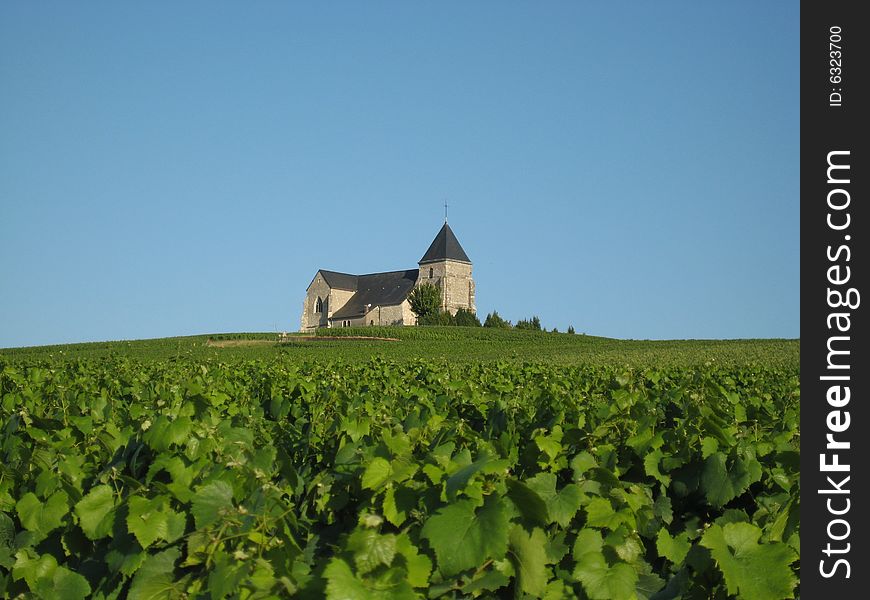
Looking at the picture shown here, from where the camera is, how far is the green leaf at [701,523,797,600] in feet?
9.08

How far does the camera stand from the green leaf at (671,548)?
334 centimetres

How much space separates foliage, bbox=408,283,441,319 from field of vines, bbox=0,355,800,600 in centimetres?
8331

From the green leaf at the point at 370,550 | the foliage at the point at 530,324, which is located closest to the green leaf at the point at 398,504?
the green leaf at the point at 370,550

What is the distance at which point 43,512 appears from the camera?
3859 millimetres

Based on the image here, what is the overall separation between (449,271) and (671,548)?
9729 cm

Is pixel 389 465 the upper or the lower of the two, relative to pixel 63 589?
upper

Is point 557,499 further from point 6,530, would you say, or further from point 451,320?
point 451,320

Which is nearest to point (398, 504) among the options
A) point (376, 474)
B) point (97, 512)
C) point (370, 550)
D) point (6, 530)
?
point (376, 474)

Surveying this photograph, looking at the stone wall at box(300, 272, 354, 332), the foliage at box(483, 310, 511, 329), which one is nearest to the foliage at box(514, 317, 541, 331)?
the foliage at box(483, 310, 511, 329)

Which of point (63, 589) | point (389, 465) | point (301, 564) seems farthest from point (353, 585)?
point (63, 589)
